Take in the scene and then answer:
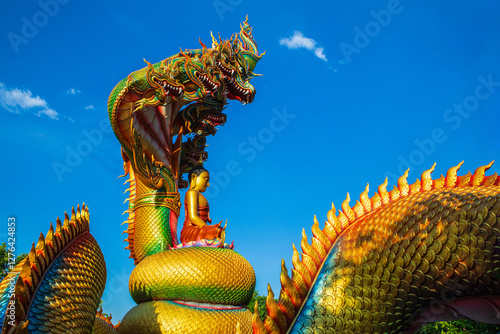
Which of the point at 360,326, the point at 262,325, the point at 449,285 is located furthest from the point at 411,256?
the point at 262,325

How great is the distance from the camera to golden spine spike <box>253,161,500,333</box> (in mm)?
2523

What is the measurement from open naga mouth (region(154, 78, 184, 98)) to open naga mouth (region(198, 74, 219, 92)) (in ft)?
1.46

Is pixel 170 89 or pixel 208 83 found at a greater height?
pixel 208 83

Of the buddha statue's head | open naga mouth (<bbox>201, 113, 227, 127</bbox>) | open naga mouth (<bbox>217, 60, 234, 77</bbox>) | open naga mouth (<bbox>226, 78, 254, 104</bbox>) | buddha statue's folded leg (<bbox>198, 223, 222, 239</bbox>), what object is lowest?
buddha statue's folded leg (<bbox>198, 223, 222, 239</bbox>)

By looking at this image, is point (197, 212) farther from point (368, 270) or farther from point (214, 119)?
point (368, 270)

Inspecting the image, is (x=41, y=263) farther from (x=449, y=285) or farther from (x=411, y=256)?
(x=449, y=285)

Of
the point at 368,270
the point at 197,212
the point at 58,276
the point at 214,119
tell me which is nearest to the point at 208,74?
the point at 214,119

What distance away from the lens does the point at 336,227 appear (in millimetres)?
2932

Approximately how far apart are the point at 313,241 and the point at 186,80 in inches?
189

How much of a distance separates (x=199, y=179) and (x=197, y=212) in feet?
2.24

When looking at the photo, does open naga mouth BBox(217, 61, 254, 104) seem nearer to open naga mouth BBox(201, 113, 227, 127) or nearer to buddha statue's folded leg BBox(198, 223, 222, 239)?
open naga mouth BBox(201, 113, 227, 127)

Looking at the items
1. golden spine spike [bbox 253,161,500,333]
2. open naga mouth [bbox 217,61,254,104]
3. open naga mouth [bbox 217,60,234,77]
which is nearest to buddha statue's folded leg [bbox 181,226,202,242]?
open naga mouth [bbox 217,61,254,104]

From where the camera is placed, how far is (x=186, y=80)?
6930 mm

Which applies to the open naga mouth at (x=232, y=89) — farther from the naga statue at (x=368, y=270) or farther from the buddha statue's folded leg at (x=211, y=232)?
the naga statue at (x=368, y=270)
